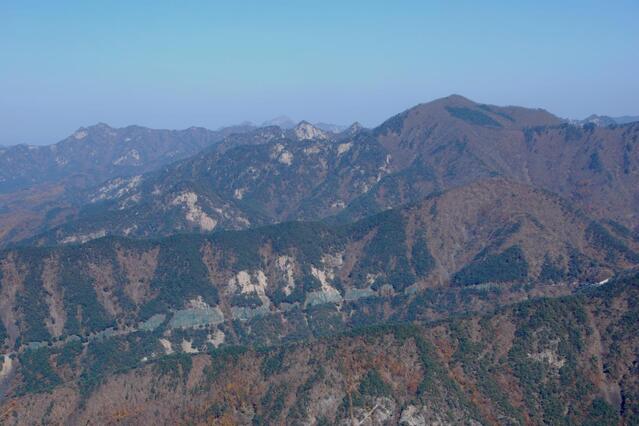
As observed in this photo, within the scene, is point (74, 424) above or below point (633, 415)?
above

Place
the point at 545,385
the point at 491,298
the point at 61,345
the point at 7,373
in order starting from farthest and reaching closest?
the point at 491,298
the point at 61,345
the point at 7,373
the point at 545,385

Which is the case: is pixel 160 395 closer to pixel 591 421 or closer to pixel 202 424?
pixel 202 424

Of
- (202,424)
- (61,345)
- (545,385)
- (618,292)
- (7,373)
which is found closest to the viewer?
(202,424)

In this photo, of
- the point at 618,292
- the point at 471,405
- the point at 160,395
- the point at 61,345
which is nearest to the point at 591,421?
the point at 471,405

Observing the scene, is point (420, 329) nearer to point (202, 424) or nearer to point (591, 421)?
point (591, 421)

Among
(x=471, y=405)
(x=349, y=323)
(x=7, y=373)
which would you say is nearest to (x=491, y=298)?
(x=349, y=323)

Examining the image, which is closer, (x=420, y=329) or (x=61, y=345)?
(x=420, y=329)
